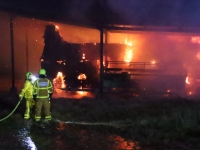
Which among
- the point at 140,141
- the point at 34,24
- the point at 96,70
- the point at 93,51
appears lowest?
the point at 140,141

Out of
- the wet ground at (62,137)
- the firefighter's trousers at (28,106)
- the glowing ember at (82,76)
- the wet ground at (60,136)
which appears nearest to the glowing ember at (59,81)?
the glowing ember at (82,76)

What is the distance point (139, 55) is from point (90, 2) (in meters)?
5.80

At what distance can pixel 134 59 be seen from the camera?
759 inches

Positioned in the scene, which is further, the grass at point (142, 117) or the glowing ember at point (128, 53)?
the glowing ember at point (128, 53)

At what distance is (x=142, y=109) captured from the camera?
9.66m

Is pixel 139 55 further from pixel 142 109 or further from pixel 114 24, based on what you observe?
pixel 142 109

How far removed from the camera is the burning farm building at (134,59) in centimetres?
1451

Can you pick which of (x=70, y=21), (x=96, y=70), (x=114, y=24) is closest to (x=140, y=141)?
(x=114, y=24)

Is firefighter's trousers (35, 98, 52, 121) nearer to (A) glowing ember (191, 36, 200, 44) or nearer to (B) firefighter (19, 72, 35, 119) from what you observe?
(B) firefighter (19, 72, 35, 119)

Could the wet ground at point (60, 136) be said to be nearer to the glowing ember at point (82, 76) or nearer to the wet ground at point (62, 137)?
the wet ground at point (62, 137)

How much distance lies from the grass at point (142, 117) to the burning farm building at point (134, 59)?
319cm

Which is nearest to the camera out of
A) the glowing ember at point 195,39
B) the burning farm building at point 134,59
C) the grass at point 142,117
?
the grass at point 142,117

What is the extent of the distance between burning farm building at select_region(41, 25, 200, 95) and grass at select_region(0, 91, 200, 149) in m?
3.19

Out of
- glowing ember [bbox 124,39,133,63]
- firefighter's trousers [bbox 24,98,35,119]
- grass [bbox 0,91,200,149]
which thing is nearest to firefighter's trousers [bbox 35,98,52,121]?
firefighter's trousers [bbox 24,98,35,119]
